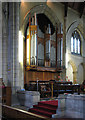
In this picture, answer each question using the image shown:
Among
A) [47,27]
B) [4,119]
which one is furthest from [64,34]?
[4,119]

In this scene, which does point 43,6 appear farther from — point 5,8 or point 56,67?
point 56,67

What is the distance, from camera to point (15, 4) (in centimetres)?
959

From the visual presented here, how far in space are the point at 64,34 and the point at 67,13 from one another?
1937 millimetres

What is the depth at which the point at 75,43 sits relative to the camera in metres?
16.8

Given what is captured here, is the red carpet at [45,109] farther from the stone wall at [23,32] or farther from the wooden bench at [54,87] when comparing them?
the wooden bench at [54,87]

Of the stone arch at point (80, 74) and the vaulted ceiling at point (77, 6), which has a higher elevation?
the vaulted ceiling at point (77, 6)

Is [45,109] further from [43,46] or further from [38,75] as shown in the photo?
[43,46]

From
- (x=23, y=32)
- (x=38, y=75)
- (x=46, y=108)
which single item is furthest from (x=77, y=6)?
(x=46, y=108)

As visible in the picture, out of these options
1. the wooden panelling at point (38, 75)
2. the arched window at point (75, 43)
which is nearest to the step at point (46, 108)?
the wooden panelling at point (38, 75)

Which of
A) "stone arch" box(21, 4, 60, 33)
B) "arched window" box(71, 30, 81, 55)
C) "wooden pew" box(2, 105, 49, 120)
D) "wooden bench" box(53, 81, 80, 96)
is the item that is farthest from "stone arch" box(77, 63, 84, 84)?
"wooden pew" box(2, 105, 49, 120)

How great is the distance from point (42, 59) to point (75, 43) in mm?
5599

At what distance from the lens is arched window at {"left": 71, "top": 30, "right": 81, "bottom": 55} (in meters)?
16.6

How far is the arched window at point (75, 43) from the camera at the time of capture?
16.6 metres

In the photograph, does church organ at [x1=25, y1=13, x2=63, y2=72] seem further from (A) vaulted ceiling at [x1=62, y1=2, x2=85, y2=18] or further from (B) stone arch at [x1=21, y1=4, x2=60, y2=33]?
(A) vaulted ceiling at [x1=62, y1=2, x2=85, y2=18]
